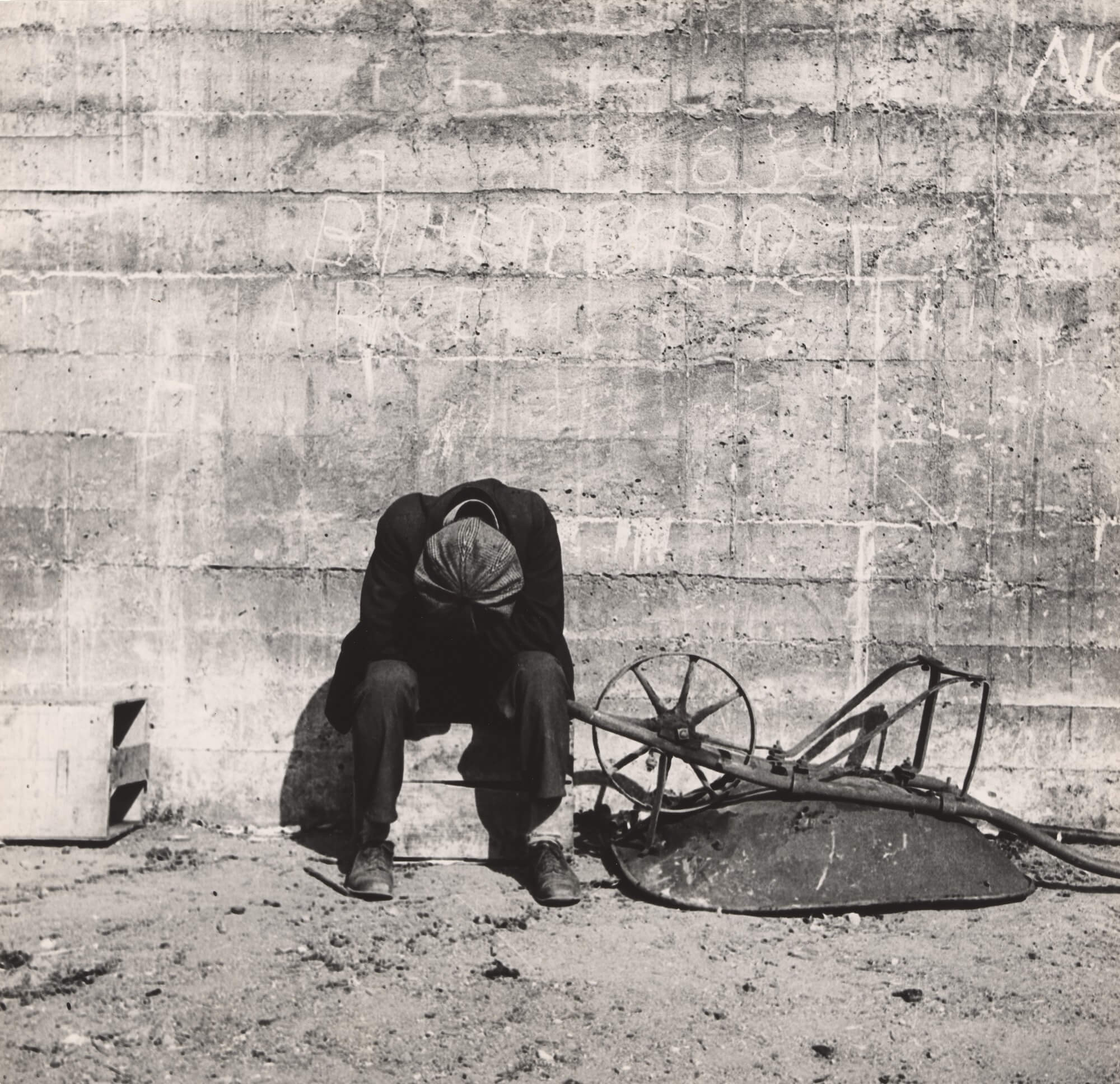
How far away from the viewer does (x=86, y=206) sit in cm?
538

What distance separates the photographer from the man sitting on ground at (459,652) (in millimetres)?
4387

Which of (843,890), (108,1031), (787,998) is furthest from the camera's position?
(843,890)

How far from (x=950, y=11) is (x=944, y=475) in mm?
1927

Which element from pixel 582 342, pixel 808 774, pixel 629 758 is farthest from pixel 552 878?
pixel 582 342

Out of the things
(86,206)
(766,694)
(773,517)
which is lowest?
(766,694)

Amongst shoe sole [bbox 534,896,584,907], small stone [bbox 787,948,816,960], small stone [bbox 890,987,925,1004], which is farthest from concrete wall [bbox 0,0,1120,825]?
small stone [bbox 890,987,925,1004]

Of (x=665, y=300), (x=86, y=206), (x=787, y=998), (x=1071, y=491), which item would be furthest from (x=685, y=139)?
(x=787, y=998)

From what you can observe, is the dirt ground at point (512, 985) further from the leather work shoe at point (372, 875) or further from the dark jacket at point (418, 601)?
the dark jacket at point (418, 601)

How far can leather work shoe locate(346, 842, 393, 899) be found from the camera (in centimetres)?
432

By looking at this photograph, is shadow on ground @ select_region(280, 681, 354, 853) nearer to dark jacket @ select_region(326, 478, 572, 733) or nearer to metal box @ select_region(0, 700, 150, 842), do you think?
dark jacket @ select_region(326, 478, 572, 733)

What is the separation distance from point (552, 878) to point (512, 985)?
2.49ft

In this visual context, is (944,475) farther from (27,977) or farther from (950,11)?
(27,977)

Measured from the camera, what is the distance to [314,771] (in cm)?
534

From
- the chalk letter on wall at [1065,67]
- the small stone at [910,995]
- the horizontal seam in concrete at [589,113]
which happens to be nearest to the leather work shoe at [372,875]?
the small stone at [910,995]
